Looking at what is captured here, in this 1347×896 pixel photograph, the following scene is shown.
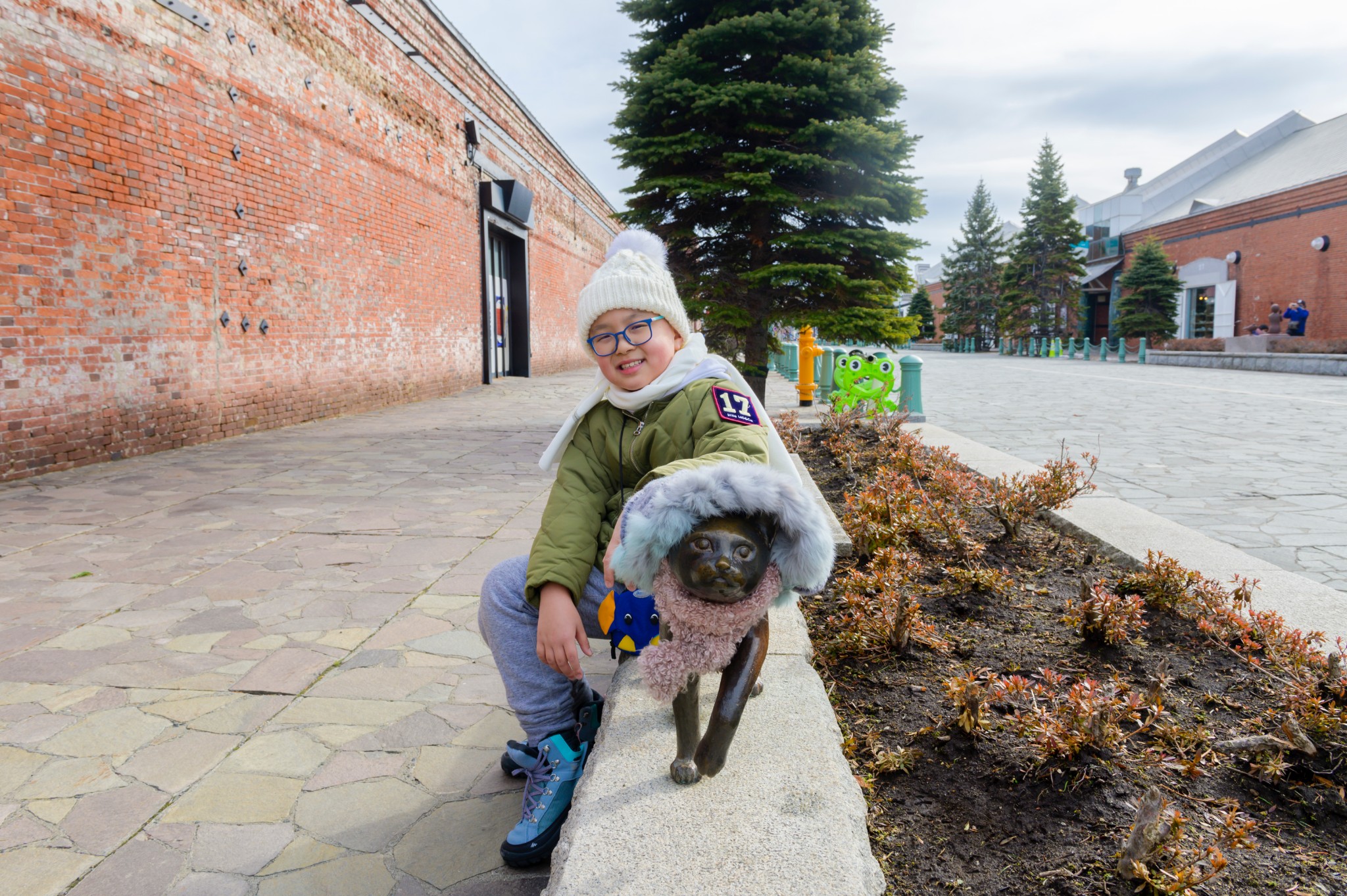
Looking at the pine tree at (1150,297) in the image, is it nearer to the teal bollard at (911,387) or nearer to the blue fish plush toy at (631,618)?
the teal bollard at (911,387)

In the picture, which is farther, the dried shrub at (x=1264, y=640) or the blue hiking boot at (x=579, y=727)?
the blue hiking boot at (x=579, y=727)

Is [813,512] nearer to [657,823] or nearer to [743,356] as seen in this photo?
[657,823]

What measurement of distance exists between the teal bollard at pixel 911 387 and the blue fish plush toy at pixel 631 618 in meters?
8.11

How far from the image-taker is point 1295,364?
21422 millimetres

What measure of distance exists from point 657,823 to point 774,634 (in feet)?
3.85

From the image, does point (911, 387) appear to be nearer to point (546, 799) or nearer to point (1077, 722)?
point (1077, 722)

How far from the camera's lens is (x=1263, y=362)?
2267 centimetres

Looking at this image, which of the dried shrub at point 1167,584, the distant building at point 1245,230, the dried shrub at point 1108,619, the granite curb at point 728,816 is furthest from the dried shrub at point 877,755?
the distant building at point 1245,230

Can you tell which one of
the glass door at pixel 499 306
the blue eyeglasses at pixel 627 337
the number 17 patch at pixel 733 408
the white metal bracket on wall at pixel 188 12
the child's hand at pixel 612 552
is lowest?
the child's hand at pixel 612 552

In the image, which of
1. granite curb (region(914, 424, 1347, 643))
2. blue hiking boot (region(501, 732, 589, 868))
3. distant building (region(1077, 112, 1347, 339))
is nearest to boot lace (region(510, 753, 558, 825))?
blue hiking boot (region(501, 732, 589, 868))

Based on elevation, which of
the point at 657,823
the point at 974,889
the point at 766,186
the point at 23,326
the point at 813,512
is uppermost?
the point at 766,186

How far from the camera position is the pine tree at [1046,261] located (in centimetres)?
4103

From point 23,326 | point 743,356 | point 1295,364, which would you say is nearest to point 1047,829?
point 23,326

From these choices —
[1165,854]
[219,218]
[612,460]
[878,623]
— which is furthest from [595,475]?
[219,218]
